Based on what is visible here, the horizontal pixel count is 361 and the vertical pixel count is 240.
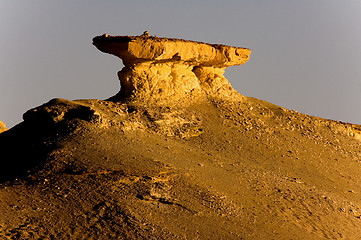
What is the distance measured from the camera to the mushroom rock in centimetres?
1919

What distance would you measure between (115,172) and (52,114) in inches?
138

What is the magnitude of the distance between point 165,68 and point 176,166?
5.35 meters

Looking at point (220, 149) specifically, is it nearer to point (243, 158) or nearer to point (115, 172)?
point (243, 158)

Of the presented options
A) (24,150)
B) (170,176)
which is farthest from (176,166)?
(24,150)

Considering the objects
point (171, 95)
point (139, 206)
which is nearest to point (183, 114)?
point (171, 95)

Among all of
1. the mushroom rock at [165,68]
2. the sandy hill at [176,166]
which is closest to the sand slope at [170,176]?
the sandy hill at [176,166]

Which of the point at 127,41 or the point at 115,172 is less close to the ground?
the point at 127,41

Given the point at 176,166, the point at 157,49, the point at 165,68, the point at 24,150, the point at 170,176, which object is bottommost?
the point at 170,176

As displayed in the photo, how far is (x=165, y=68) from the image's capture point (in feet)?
66.1

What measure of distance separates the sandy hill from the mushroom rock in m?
0.05

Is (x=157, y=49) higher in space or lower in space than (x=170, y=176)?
higher

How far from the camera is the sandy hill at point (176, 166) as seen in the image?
1388 cm

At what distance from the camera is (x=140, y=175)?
1504cm

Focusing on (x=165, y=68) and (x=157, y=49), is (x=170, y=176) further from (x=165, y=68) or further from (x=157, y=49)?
(x=165, y=68)
